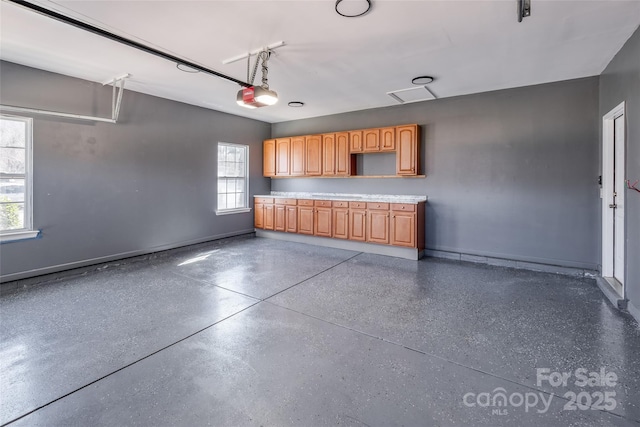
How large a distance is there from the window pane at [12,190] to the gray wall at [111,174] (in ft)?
0.53

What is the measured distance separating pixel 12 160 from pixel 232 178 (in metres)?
3.44

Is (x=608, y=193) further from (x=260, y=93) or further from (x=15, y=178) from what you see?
(x=15, y=178)

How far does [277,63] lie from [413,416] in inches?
144

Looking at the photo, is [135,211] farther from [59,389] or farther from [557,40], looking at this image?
[557,40]

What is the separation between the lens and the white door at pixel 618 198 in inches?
136

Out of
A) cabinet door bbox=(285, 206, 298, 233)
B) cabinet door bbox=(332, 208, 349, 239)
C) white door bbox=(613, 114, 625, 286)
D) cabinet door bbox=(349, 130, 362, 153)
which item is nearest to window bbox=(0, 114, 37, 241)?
cabinet door bbox=(285, 206, 298, 233)

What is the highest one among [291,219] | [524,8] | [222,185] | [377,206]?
[524,8]

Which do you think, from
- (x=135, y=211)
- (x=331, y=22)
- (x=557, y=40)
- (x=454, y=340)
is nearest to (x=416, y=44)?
(x=331, y=22)

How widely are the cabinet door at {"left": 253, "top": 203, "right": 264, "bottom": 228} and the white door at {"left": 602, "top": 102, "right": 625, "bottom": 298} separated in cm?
576

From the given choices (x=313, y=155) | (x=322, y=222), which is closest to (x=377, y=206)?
(x=322, y=222)

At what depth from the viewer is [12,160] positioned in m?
3.81

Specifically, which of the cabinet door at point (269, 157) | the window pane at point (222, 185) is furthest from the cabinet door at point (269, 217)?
the window pane at point (222, 185)

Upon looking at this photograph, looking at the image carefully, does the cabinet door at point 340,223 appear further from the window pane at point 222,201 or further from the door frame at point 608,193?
the door frame at point 608,193

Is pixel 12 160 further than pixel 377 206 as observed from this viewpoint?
No
